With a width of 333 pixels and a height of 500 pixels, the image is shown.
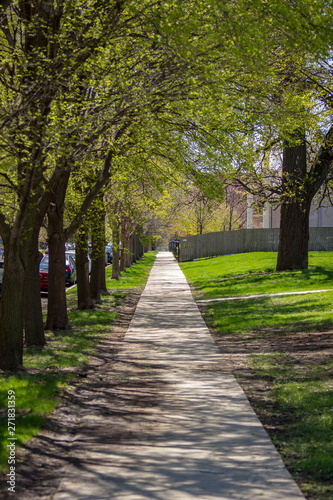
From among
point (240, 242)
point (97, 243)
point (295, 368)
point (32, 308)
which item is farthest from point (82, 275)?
point (240, 242)

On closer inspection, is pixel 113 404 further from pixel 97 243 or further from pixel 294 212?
pixel 294 212

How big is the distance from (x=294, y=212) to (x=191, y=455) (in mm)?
17988

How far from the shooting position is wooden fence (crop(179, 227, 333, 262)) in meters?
40.5

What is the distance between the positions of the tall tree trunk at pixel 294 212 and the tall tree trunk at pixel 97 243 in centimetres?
686

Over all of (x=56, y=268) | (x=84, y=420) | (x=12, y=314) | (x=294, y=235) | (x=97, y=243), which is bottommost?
Result: (x=84, y=420)

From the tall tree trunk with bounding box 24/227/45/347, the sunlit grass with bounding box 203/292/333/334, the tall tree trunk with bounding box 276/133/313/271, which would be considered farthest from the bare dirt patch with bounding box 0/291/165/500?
the tall tree trunk with bounding box 276/133/313/271

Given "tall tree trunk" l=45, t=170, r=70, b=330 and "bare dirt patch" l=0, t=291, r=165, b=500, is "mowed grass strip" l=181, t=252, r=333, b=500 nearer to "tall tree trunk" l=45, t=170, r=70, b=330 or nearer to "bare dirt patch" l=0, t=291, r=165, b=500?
"bare dirt patch" l=0, t=291, r=165, b=500

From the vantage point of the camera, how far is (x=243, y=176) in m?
20.6

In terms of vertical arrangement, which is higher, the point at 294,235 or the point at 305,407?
the point at 294,235

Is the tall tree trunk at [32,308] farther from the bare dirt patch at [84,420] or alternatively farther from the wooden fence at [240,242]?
the wooden fence at [240,242]

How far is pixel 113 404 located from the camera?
275 inches

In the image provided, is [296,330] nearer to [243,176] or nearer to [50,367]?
[50,367]

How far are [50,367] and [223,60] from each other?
5306mm

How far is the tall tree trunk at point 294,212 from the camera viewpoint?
834 inches
